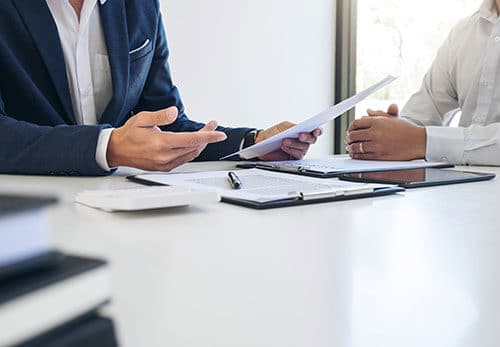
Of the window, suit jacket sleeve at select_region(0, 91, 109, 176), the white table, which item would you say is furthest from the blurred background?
the white table

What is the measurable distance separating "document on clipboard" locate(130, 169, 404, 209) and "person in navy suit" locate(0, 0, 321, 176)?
66mm


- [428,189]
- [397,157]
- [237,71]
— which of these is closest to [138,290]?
[428,189]

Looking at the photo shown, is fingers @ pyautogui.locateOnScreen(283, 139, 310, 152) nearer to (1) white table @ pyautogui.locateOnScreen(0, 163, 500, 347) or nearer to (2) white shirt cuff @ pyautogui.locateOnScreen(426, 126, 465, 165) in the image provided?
(2) white shirt cuff @ pyautogui.locateOnScreen(426, 126, 465, 165)

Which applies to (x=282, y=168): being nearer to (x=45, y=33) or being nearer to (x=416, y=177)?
(x=416, y=177)

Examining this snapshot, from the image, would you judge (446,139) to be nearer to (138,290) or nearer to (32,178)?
(32,178)

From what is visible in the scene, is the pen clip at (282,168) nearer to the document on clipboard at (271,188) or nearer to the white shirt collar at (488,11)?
the document on clipboard at (271,188)

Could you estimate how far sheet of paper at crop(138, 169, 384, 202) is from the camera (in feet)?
2.23

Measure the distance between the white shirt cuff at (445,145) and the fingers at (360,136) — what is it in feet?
0.46

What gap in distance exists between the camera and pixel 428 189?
31.5 inches

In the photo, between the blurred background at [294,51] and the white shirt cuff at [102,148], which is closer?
the white shirt cuff at [102,148]

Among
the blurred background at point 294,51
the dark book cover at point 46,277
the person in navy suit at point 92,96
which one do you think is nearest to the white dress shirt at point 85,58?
the person in navy suit at point 92,96

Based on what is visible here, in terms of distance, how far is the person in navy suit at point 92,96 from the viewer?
89 cm

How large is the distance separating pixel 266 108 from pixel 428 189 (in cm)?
202

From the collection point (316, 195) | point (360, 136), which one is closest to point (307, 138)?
point (360, 136)
